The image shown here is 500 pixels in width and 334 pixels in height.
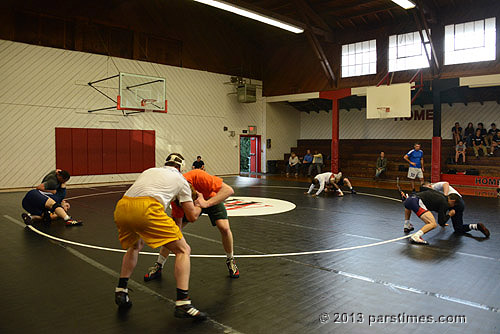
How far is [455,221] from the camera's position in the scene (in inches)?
275

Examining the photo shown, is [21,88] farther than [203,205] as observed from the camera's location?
Yes

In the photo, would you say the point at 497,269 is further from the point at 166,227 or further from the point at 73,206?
the point at 73,206

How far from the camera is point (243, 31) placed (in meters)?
22.1

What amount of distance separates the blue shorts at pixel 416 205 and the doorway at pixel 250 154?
54.7 feet

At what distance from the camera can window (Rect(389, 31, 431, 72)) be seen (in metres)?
16.8

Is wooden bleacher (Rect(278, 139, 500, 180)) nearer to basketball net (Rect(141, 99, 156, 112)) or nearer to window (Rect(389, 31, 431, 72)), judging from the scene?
window (Rect(389, 31, 431, 72))

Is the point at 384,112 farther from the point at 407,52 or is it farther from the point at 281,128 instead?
the point at 281,128

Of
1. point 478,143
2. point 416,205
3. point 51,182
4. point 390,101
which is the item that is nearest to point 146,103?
point 51,182

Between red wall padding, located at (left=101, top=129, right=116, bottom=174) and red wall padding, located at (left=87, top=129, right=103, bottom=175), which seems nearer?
red wall padding, located at (left=87, top=129, right=103, bottom=175)

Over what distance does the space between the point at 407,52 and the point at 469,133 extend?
474cm

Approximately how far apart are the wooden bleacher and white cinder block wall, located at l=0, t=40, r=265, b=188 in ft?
18.8

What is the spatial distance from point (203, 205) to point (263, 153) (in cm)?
1941

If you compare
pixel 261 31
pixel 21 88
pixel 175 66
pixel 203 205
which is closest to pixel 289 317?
pixel 203 205

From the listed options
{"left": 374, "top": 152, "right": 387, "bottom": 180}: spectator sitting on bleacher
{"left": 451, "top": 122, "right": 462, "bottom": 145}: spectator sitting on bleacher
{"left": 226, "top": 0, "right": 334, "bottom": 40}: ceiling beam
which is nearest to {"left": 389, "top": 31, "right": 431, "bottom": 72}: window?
{"left": 226, "top": 0, "right": 334, "bottom": 40}: ceiling beam
